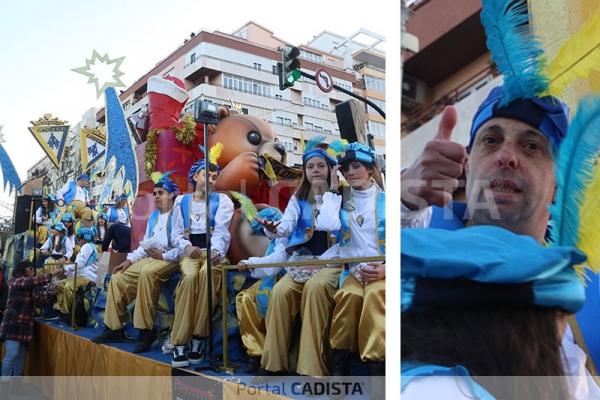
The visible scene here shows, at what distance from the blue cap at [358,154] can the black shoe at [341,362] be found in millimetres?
653

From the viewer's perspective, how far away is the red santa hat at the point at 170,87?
2744mm

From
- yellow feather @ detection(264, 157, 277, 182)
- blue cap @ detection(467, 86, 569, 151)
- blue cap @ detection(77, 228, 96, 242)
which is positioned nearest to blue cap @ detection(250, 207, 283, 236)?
yellow feather @ detection(264, 157, 277, 182)

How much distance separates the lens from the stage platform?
2145mm

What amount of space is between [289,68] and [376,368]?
1080 millimetres

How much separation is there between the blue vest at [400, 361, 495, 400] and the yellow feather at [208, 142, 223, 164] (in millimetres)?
1456

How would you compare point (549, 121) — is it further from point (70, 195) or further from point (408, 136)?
point (70, 195)

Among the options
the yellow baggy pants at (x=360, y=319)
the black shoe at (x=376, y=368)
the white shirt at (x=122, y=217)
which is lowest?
the black shoe at (x=376, y=368)

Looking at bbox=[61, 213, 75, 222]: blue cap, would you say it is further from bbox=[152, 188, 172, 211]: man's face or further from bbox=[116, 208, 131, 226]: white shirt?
bbox=[152, 188, 172, 211]: man's face

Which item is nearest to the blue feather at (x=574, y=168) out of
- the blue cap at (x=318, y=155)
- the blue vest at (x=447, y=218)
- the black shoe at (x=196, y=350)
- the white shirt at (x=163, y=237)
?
the blue vest at (x=447, y=218)

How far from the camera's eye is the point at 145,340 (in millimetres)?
3061

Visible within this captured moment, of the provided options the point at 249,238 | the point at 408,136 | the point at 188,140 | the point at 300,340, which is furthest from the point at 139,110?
the point at 408,136

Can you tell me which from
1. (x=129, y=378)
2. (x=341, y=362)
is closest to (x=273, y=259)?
(x=341, y=362)

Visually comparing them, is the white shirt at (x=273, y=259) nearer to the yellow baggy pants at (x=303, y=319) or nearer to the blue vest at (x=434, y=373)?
the yellow baggy pants at (x=303, y=319)

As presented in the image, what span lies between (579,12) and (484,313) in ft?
2.74
